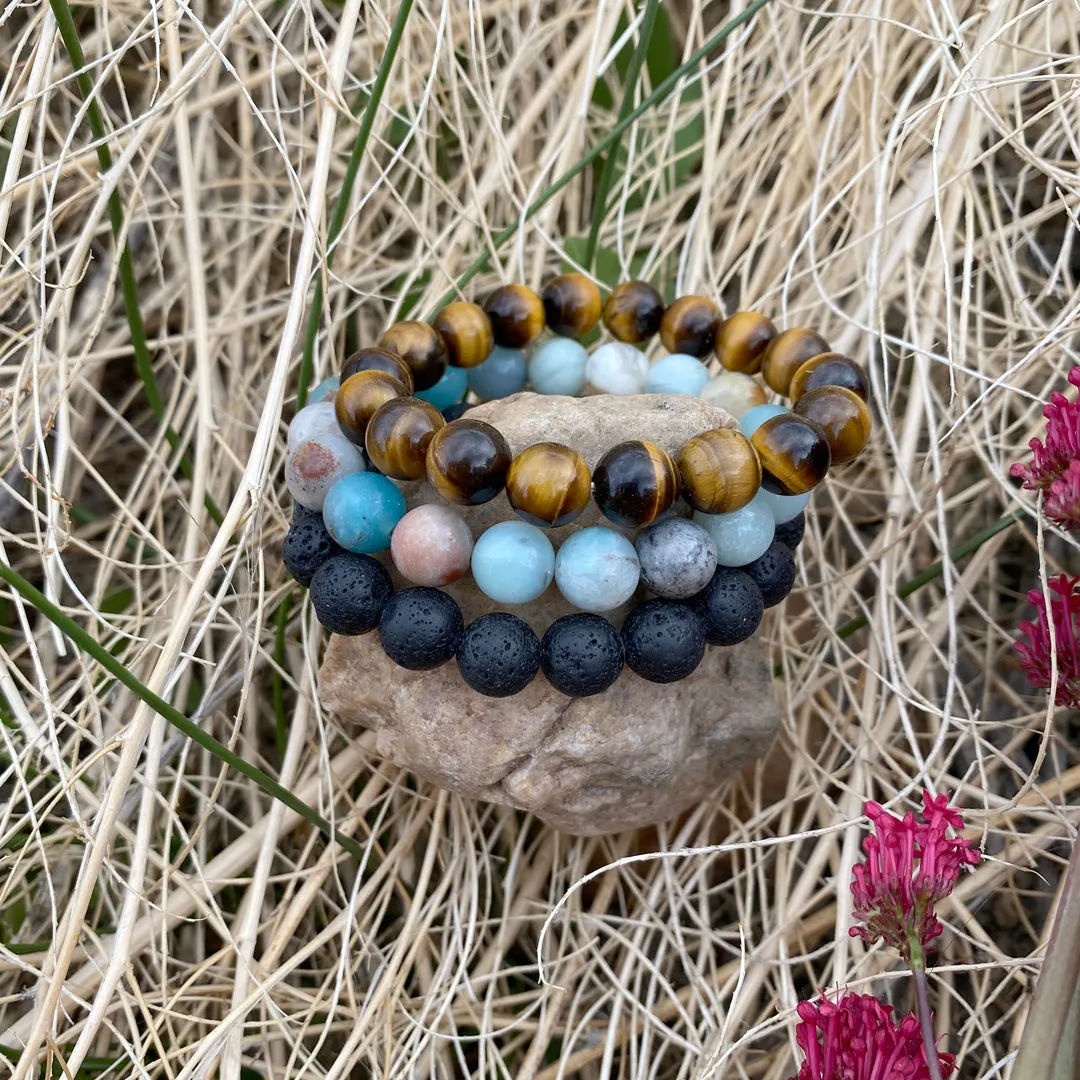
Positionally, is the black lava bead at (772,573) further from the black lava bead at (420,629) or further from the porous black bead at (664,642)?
the black lava bead at (420,629)

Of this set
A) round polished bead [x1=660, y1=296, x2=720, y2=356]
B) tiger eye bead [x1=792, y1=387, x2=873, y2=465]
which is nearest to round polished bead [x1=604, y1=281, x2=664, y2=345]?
round polished bead [x1=660, y1=296, x2=720, y2=356]

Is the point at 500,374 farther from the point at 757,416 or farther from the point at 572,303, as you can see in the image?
the point at 757,416

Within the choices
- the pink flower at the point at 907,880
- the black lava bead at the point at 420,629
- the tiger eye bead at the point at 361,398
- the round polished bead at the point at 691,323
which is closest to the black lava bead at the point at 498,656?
the black lava bead at the point at 420,629

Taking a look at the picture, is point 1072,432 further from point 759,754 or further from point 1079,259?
point 1079,259

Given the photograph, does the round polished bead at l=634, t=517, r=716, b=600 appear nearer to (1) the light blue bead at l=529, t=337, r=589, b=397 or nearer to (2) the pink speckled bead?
(2) the pink speckled bead

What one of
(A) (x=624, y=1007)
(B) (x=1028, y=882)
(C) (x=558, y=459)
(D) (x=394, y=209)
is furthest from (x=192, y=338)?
(B) (x=1028, y=882)
